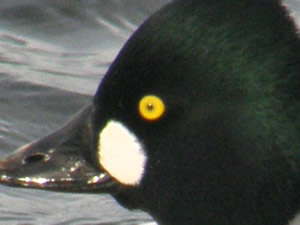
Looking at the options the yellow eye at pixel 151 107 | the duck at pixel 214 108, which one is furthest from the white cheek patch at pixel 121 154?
the yellow eye at pixel 151 107

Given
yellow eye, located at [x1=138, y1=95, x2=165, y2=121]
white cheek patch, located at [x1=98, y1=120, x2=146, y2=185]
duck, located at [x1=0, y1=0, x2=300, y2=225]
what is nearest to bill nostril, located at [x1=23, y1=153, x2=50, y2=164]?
duck, located at [x1=0, y1=0, x2=300, y2=225]

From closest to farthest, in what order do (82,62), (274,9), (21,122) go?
(274,9), (21,122), (82,62)

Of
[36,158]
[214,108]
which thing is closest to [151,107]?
[214,108]

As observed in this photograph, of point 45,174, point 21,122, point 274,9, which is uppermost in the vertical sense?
point 274,9

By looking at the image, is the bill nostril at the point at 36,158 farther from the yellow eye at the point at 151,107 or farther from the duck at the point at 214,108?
the yellow eye at the point at 151,107

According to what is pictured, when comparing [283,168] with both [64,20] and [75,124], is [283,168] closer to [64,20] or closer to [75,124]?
[75,124]

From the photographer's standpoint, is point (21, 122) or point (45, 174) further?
point (21, 122)

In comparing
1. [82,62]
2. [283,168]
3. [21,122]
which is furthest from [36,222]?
[283,168]
